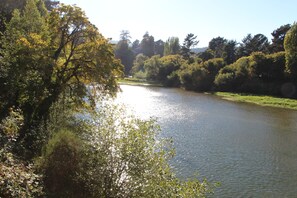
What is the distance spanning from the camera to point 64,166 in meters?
15.2

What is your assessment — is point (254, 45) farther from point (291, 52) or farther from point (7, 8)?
point (7, 8)

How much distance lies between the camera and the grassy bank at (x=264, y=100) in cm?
6486

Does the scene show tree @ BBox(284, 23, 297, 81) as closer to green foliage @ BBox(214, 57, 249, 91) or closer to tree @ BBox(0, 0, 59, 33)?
green foliage @ BBox(214, 57, 249, 91)

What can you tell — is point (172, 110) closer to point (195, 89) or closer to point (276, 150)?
point (276, 150)

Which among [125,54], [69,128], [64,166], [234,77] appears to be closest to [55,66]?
[69,128]

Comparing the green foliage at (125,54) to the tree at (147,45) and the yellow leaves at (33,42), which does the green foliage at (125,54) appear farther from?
the yellow leaves at (33,42)

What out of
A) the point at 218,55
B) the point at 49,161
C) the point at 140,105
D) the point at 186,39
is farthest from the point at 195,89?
the point at 49,161

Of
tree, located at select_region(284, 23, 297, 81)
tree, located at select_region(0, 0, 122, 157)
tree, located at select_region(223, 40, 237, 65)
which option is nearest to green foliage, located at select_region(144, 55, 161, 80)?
tree, located at select_region(223, 40, 237, 65)

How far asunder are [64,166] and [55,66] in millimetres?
10523

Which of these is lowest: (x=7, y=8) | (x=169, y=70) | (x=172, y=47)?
(x=169, y=70)

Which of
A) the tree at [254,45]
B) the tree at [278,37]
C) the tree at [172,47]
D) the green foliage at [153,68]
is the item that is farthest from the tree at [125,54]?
the tree at [278,37]

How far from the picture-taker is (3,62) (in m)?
23.8

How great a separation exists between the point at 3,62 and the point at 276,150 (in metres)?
26.3

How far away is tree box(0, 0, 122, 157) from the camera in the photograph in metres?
22.6
